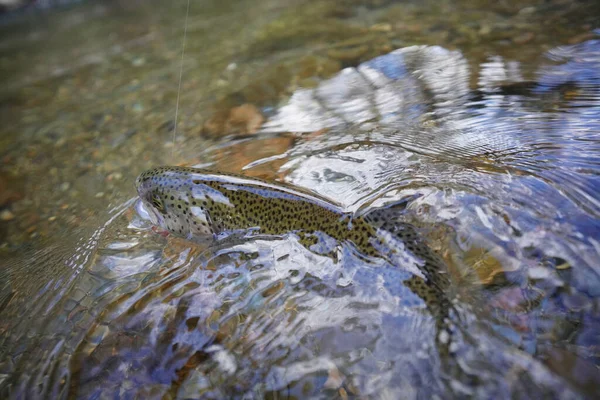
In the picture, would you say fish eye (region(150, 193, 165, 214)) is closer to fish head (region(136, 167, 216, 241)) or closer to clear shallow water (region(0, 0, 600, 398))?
fish head (region(136, 167, 216, 241))

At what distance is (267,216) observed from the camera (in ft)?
10.2

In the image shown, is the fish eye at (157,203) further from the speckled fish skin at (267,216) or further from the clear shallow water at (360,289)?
the clear shallow water at (360,289)

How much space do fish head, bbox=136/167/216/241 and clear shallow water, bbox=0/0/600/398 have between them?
0.14 meters

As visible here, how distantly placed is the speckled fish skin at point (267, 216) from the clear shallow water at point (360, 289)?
0.33 feet

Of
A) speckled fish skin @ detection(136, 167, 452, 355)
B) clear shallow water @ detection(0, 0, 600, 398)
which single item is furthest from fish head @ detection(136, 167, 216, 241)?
clear shallow water @ detection(0, 0, 600, 398)

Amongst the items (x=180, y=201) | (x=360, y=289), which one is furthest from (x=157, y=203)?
(x=360, y=289)

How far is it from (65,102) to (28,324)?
4.99 meters

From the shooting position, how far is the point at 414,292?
248 cm

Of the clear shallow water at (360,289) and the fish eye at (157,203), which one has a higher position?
the fish eye at (157,203)

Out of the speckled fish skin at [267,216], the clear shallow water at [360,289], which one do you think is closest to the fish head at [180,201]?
the speckled fish skin at [267,216]

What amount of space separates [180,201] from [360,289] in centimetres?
153

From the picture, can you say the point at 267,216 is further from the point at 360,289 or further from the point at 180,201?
the point at 360,289

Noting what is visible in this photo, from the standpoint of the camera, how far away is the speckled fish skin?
2.59 m

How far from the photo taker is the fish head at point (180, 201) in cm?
330
